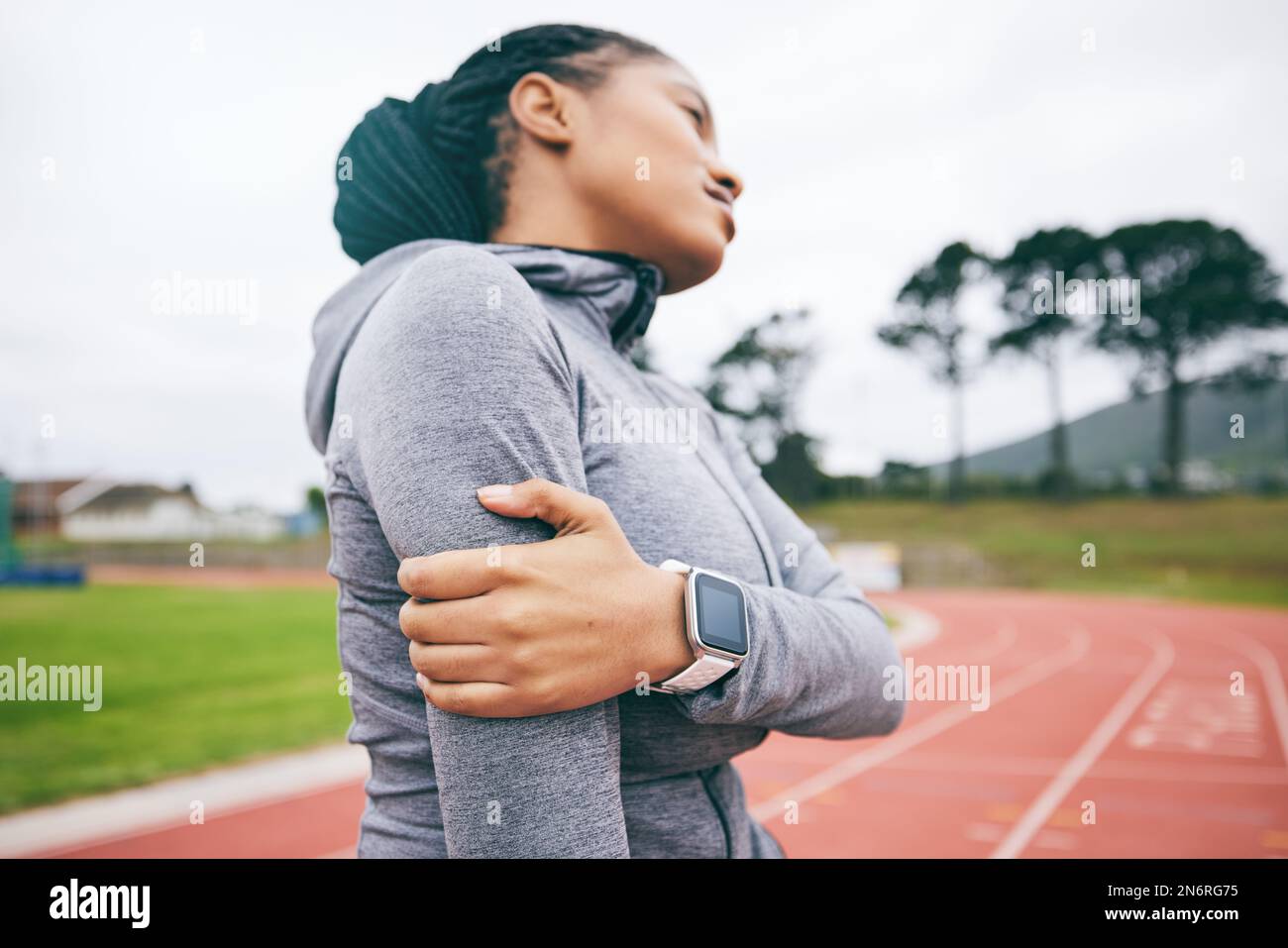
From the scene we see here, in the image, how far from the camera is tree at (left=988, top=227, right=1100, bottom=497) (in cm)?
3831

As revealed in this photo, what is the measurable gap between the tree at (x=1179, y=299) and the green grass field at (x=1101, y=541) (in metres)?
4.08

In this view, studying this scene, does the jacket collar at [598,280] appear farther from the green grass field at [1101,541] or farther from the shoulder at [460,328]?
the green grass field at [1101,541]

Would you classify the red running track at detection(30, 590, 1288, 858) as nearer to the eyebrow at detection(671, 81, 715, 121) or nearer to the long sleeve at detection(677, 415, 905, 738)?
the long sleeve at detection(677, 415, 905, 738)

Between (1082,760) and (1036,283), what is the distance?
1339 inches

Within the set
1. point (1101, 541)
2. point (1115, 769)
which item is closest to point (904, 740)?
point (1115, 769)

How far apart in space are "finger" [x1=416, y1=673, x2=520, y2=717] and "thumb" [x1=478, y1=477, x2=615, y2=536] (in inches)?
5.8

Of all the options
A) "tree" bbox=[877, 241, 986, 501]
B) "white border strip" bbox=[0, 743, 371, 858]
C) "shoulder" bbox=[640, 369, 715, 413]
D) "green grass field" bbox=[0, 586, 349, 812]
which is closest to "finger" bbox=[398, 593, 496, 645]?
"shoulder" bbox=[640, 369, 715, 413]

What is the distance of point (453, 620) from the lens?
→ 760mm

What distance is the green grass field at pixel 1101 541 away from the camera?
27500mm

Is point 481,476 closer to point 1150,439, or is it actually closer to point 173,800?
point 173,800

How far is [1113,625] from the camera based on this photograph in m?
18.5

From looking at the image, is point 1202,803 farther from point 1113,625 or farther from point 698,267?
point 1113,625
